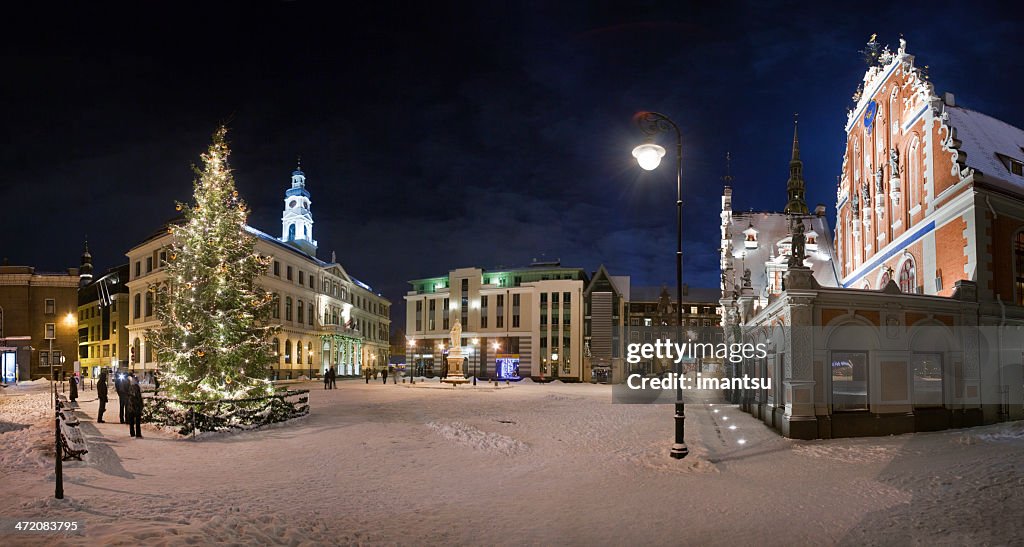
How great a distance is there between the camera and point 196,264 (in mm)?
20656

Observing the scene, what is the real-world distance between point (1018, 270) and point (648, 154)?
18.4m

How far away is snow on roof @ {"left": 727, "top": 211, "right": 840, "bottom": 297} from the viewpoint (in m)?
45.8

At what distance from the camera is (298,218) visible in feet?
293

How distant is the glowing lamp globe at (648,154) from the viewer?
1446 cm

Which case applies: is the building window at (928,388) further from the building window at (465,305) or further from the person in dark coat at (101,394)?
the building window at (465,305)

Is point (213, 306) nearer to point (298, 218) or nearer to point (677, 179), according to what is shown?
point (677, 179)

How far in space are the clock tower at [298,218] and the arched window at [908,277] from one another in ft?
255

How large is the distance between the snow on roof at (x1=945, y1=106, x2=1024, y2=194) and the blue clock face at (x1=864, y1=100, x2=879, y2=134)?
339cm

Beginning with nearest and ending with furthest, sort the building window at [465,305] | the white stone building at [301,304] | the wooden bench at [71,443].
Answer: the wooden bench at [71,443], the white stone building at [301,304], the building window at [465,305]

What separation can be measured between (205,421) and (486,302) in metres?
61.2

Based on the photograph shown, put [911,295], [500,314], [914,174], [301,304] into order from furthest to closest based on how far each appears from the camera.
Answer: [500,314]
[301,304]
[914,174]
[911,295]

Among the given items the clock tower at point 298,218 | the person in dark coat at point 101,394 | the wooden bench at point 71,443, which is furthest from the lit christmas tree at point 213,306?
the clock tower at point 298,218

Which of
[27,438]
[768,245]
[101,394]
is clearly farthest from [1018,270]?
[101,394]

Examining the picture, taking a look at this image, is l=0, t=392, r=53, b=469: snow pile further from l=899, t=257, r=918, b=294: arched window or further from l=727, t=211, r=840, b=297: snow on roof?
l=727, t=211, r=840, b=297: snow on roof
